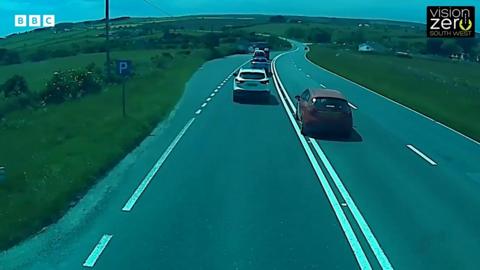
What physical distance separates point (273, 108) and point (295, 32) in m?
171

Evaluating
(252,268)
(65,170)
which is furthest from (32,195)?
(252,268)

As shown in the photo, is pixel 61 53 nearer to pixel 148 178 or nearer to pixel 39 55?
pixel 39 55

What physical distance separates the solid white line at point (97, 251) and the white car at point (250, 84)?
74.5 ft

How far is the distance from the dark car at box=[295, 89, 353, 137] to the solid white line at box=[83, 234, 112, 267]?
12516 mm

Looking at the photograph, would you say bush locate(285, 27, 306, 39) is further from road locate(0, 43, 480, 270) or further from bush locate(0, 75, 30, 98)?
road locate(0, 43, 480, 270)

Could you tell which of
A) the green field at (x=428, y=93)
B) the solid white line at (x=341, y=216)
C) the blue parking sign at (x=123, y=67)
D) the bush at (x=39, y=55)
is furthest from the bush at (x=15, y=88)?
the bush at (x=39, y=55)

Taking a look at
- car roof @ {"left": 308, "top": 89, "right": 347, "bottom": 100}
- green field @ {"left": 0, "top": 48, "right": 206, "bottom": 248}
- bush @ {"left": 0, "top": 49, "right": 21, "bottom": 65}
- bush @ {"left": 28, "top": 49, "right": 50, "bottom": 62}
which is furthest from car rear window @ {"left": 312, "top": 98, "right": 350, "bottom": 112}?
bush @ {"left": 28, "top": 49, "right": 50, "bottom": 62}

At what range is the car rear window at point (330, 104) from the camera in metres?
20.7

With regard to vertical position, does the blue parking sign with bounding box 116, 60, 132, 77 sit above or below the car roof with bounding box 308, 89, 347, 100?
above

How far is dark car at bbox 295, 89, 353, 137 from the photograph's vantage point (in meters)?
20.6

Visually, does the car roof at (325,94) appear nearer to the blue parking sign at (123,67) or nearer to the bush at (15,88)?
the blue parking sign at (123,67)

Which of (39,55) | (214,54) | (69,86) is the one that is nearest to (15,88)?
(69,86)

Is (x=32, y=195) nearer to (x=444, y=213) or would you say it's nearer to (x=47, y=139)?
(x=444, y=213)

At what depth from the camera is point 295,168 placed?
1520 centimetres
